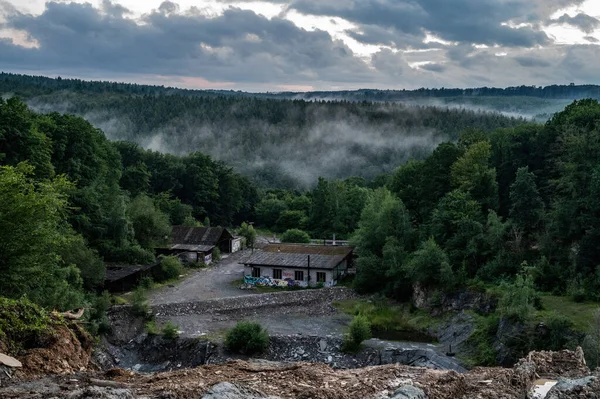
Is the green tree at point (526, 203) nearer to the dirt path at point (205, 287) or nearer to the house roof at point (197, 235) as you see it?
the dirt path at point (205, 287)

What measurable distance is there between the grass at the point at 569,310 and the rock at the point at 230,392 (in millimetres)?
18988

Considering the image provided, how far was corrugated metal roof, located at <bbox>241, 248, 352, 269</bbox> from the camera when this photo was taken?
4119 centimetres

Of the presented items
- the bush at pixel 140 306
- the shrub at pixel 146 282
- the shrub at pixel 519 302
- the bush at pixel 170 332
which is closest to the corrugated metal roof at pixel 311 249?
the shrub at pixel 146 282

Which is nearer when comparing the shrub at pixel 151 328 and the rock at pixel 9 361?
the rock at pixel 9 361

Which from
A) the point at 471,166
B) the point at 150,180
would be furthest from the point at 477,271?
the point at 150,180

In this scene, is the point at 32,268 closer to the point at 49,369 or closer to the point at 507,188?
the point at 49,369

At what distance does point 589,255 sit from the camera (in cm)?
2972

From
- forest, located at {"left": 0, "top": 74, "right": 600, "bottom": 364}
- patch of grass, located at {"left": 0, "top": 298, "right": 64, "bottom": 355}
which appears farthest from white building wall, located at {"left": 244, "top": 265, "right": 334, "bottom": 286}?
patch of grass, located at {"left": 0, "top": 298, "right": 64, "bottom": 355}

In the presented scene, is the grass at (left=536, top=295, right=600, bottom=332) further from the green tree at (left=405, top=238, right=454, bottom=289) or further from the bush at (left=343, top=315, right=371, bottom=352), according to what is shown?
the bush at (left=343, top=315, right=371, bottom=352)

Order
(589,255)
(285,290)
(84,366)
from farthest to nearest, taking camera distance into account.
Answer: (285,290)
(589,255)
(84,366)

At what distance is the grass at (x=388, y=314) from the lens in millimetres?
31891

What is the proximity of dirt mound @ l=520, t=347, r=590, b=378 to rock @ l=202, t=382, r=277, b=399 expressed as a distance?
495cm

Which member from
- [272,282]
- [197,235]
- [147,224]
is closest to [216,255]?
[197,235]

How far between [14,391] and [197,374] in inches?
105
